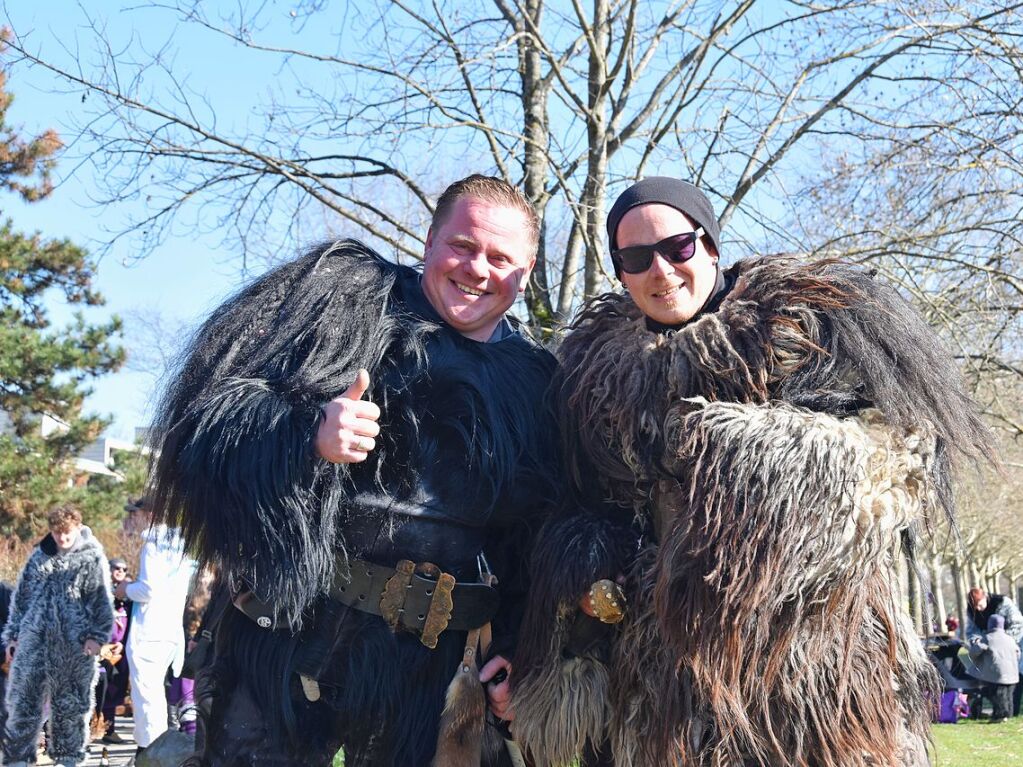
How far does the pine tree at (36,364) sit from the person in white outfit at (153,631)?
968 centimetres

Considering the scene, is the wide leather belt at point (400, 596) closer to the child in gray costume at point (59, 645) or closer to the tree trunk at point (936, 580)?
the tree trunk at point (936, 580)

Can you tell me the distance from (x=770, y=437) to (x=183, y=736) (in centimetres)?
218

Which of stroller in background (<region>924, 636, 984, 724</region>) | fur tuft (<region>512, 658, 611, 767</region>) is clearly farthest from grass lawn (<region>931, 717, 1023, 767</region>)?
fur tuft (<region>512, 658, 611, 767</region>)

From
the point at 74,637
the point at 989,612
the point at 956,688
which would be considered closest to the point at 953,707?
the point at 956,688

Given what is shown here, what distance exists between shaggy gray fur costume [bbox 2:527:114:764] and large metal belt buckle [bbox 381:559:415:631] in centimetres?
514

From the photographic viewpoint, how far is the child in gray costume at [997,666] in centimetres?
1126

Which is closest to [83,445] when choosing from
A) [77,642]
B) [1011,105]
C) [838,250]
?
[77,642]

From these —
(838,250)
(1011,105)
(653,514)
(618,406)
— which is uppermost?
(1011,105)

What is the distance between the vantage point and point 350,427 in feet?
7.73

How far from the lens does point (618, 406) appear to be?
241 cm

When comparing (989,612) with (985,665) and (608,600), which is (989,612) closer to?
(985,665)

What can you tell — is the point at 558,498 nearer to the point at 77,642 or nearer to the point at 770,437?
the point at 770,437

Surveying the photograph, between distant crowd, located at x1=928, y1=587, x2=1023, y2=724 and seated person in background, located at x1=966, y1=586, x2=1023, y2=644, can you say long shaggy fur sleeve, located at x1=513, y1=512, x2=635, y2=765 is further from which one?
seated person in background, located at x1=966, y1=586, x2=1023, y2=644

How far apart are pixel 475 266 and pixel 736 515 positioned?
1.03m
